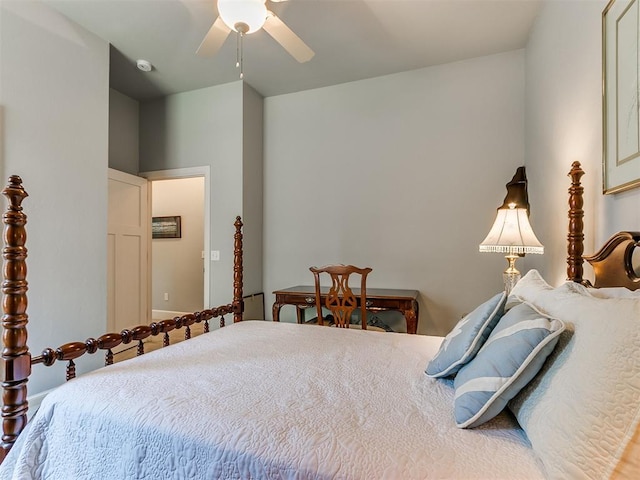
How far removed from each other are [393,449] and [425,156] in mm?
2814

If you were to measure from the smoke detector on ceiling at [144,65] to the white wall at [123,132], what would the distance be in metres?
0.64

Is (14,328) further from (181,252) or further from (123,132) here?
(181,252)

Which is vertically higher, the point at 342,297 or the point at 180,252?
the point at 180,252

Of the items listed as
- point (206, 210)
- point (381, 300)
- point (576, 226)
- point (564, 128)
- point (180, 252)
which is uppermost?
point (564, 128)

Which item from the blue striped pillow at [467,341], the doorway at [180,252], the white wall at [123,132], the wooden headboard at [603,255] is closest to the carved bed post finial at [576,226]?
the wooden headboard at [603,255]

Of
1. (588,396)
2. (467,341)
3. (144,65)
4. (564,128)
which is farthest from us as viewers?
(144,65)

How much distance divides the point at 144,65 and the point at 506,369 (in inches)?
140

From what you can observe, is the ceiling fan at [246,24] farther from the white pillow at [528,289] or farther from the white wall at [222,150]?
the white pillow at [528,289]

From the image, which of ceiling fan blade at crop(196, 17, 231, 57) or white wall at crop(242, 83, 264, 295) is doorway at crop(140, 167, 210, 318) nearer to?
white wall at crop(242, 83, 264, 295)

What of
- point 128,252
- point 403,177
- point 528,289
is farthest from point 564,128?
point 128,252

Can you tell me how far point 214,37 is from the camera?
1.98 metres

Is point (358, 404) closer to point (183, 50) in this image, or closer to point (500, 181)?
point (500, 181)

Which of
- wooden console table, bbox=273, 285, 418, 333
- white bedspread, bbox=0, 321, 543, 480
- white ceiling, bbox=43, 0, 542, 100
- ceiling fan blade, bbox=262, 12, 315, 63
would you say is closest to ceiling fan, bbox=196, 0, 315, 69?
ceiling fan blade, bbox=262, 12, 315, 63

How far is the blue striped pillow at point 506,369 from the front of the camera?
853mm
